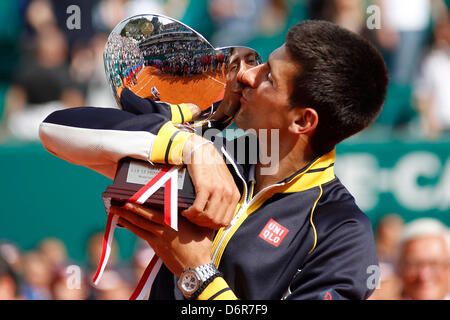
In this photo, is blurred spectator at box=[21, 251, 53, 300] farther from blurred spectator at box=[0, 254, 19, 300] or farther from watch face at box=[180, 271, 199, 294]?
watch face at box=[180, 271, 199, 294]

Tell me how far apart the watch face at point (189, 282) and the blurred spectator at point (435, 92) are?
3786 millimetres

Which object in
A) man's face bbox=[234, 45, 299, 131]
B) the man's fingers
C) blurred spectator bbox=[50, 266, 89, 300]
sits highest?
man's face bbox=[234, 45, 299, 131]

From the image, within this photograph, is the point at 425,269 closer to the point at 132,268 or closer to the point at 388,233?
the point at 388,233

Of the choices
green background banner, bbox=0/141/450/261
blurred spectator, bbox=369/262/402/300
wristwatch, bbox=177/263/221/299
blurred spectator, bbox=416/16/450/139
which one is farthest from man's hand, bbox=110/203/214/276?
blurred spectator, bbox=416/16/450/139

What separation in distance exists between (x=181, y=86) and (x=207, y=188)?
0.39 m

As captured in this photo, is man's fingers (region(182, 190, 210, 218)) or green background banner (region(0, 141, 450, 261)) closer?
man's fingers (region(182, 190, 210, 218))

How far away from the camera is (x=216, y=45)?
543 centimetres

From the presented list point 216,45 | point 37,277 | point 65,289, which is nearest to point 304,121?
point 65,289

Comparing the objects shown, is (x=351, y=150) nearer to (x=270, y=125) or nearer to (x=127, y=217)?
(x=270, y=125)

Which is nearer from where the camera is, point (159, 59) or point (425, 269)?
point (159, 59)

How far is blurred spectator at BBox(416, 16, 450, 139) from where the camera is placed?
523 centimetres

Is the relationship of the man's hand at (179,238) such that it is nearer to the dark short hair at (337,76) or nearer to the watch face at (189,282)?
the watch face at (189,282)

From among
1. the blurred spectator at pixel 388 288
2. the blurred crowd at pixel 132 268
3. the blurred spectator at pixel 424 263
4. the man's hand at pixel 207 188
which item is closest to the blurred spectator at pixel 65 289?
the blurred crowd at pixel 132 268
